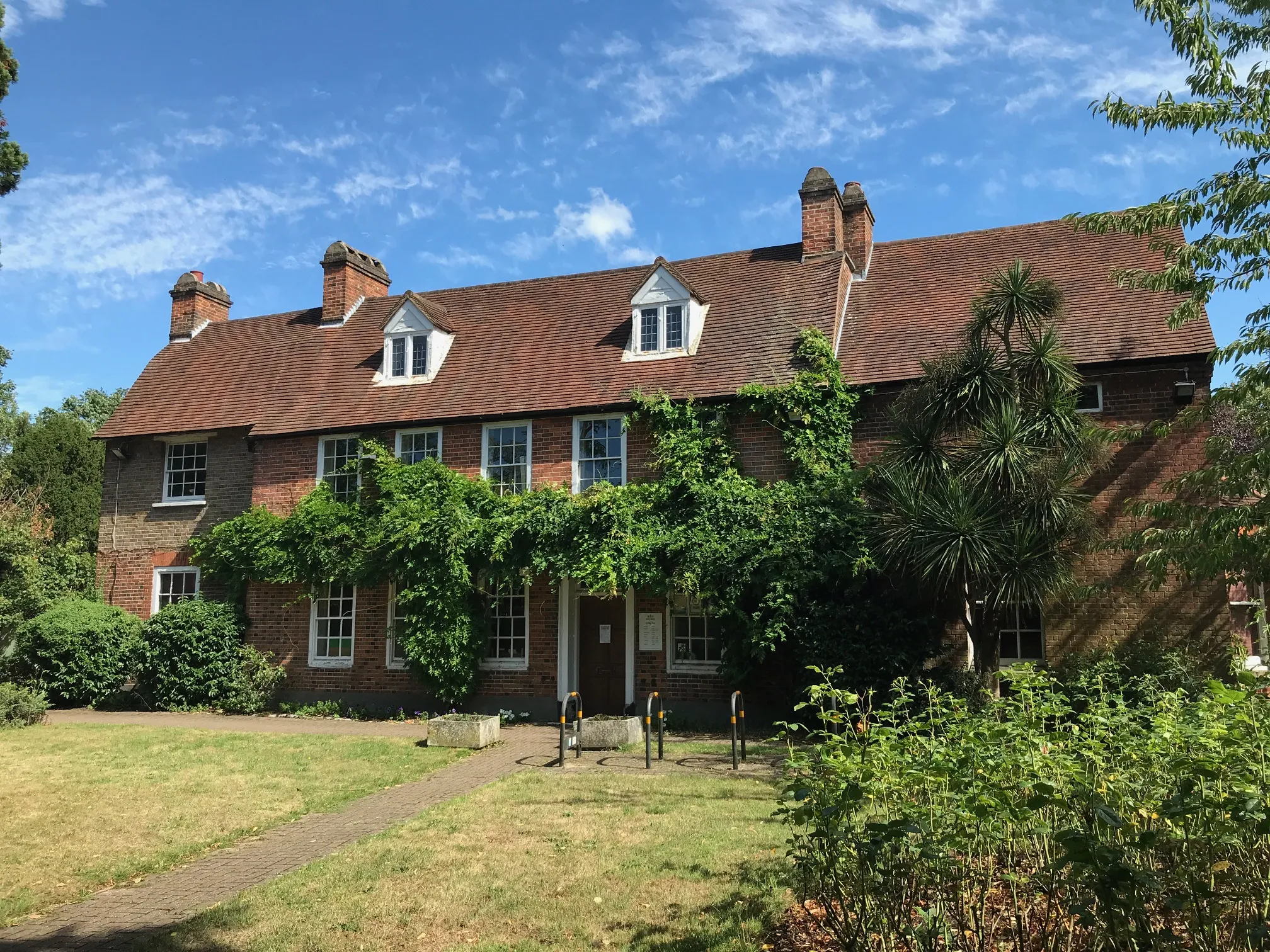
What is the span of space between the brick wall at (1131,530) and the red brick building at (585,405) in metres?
0.03

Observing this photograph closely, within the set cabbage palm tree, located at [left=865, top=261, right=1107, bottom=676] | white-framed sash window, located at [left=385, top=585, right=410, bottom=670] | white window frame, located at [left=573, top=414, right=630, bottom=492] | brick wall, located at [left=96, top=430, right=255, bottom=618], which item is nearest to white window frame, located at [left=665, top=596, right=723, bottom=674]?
white window frame, located at [left=573, top=414, right=630, bottom=492]

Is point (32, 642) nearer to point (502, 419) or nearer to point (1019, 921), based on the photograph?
point (502, 419)

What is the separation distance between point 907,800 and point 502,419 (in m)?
14.1

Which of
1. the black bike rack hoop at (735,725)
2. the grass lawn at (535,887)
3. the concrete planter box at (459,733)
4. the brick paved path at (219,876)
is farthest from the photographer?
the concrete planter box at (459,733)

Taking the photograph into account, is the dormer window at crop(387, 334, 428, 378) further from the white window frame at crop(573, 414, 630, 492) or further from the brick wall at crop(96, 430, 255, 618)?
the white window frame at crop(573, 414, 630, 492)

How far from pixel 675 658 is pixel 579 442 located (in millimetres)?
4426

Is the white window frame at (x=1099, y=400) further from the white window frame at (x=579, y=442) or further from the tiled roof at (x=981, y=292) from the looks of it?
the white window frame at (x=579, y=442)

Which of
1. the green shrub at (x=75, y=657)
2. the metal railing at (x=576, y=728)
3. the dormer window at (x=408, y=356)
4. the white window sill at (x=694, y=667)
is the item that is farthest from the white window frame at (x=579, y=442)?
the green shrub at (x=75, y=657)

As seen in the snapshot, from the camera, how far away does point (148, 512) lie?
861 inches

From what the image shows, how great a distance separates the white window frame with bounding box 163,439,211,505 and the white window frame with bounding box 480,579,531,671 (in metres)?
8.14

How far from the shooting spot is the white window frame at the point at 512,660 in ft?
58.2

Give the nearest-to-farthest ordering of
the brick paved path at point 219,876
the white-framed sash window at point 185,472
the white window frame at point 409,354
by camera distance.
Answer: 1. the brick paved path at point 219,876
2. the white window frame at point 409,354
3. the white-framed sash window at point 185,472

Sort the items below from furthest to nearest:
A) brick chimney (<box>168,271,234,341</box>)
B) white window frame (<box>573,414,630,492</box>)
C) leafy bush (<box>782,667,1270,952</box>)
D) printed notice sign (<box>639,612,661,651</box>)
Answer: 1. brick chimney (<box>168,271,234,341</box>)
2. white window frame (<box>573,414,630,492</box>)
3. printed notice sign (<box>639,612,661,651</box>)
4. leafy bush (<box>782,667,1270,952</box>)

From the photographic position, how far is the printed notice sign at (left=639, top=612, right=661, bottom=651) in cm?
1698
